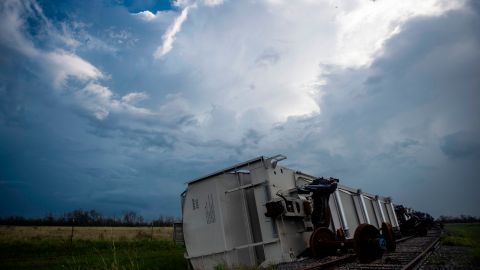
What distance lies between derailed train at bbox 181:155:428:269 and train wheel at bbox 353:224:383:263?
183cm

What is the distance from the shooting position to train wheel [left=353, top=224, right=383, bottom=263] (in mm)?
6781

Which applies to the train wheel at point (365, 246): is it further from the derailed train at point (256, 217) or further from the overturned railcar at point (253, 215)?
the overturned railcar at point (253, 215)

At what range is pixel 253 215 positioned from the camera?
431 inches

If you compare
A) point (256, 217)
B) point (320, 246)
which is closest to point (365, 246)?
point (320, 246)

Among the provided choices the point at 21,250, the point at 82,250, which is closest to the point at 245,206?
the point at 82,250

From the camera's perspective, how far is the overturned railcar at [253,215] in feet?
31.5

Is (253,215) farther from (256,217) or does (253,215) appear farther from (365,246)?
(365,246)

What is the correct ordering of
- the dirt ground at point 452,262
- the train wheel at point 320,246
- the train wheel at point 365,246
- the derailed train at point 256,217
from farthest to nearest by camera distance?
the derailed train at point 256,217
the train wheel at point 320,246
the train wheel at point 365,246
the dirt ground at point 452,262

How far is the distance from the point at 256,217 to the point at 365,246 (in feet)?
15.3

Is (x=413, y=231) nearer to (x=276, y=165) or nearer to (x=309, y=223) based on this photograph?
(x=309, y=223)

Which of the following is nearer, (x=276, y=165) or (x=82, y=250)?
(x=276, y=165)

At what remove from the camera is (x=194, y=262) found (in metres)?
10.9

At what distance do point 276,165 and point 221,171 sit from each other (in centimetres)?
200

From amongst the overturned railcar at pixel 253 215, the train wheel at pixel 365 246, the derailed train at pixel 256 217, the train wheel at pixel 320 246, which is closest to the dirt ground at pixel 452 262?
the train wheel at pixel 365 246
